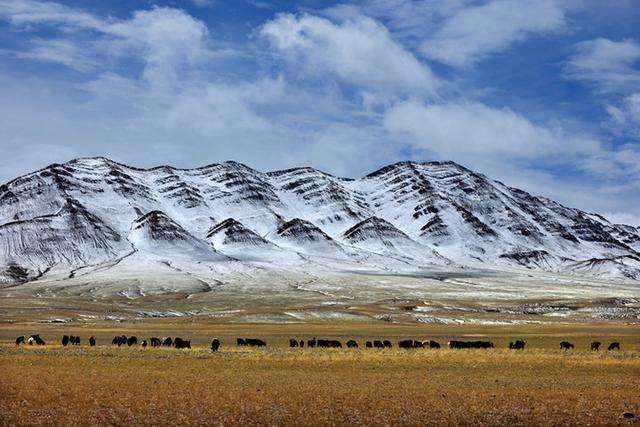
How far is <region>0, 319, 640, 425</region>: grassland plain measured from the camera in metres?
22.6

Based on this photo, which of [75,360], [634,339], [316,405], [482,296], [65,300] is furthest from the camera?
[482,296]

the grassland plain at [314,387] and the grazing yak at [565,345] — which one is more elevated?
the grazing yak at [565,345]

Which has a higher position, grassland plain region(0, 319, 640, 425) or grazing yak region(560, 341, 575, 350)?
grazing yak region(560, 341, 575, 350)

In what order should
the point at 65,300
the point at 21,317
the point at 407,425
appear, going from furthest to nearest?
the point at 65,300
the point at 21,317
the point at 407,425

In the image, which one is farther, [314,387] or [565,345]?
[565,345]

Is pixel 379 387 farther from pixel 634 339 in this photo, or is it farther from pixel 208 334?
pixel 634 339

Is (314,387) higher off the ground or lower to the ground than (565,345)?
lower

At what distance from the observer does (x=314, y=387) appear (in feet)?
94.7

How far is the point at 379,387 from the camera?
2914cm

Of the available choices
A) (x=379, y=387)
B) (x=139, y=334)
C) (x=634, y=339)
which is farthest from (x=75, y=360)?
(x=634, y=339)

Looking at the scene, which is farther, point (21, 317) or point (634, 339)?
point (21, 317)

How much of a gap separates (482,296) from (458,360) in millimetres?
130141

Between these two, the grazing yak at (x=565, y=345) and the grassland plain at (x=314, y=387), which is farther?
the grazing yak at (x=565, y=345)

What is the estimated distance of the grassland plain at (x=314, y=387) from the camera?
74.1 feet
